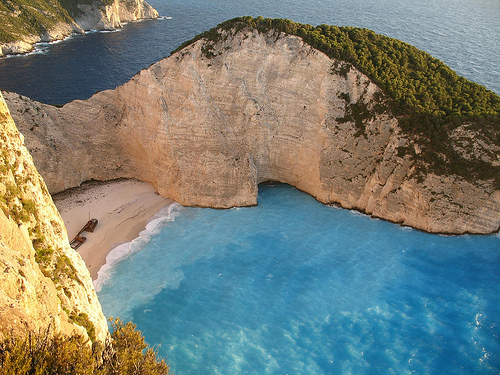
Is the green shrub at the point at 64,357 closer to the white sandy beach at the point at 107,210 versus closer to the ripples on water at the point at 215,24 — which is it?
the white sandy beach at the point at 107,210

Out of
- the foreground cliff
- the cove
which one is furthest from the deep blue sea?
the foreground cliff

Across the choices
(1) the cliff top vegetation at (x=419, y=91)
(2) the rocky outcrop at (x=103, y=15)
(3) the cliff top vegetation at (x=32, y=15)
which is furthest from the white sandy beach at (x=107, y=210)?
(2) the rocky outcrop at (x=103, y=15)

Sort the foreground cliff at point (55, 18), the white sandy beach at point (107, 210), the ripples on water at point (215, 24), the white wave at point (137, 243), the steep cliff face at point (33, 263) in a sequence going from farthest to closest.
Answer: the foreground cliff at point (55, 18) → the ripples on water at point (215, 24) → the white sandy beach at point (107, 210) → the white wave at point (137, 243) → the steep cliff face at point (33, 263)

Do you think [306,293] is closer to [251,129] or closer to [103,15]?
→ [251,129]

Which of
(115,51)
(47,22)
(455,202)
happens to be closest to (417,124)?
(455,202)

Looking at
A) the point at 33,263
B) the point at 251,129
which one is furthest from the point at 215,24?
the point at 33,263

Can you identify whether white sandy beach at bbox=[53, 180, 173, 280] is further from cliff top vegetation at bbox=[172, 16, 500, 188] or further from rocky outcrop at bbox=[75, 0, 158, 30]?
rocky outcrop at bbox=[75, 0, 158, 30]
